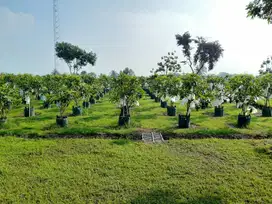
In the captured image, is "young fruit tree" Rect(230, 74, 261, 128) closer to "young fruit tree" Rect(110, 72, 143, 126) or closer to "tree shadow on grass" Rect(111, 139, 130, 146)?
"young fruit tree" Rect(110, 72, 143, 126)

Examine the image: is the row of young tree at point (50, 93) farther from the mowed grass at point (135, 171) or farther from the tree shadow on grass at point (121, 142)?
the tree shadow on grass at point (121, 142)

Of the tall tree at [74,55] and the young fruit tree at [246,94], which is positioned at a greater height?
the tall tree at [74,55]

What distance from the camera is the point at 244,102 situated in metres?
8.19

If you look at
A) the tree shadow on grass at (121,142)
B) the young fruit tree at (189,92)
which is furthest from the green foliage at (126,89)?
the tree shadow on grass at (121,142)

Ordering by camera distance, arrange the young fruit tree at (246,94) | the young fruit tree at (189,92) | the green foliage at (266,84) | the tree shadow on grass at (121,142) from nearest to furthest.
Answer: the tree shadow on grass at (121,142)
the young fruit tree at (189,92)
the young fruit tree at (246,94)
the green foliage at (266,84)

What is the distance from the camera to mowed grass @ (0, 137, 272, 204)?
11.8 feet

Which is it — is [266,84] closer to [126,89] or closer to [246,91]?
[246,91]

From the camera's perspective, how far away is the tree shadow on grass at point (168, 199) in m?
3.42

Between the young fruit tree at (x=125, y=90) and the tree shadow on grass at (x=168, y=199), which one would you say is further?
the young fruit tree at (x=125, y=90)

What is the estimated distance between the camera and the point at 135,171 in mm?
4445

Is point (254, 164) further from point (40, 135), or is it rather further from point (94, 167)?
point (40, 135)

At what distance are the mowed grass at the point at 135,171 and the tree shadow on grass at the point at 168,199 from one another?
0.05ft

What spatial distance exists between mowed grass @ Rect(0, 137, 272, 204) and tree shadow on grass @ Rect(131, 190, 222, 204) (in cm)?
2

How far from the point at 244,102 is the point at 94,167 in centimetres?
610
